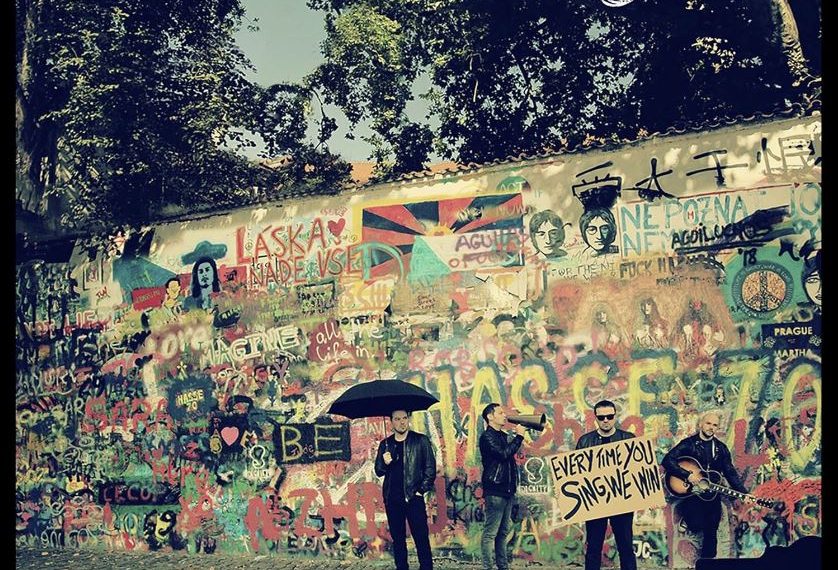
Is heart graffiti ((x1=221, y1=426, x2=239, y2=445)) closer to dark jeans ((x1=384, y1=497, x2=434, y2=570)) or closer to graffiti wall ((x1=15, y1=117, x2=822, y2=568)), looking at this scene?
graffiti wall ((x1=15, y1=117, x2=822, y2=568))

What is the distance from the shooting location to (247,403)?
10648 mm

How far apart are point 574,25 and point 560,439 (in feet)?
37.9

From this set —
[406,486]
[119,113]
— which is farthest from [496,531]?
[119,113]

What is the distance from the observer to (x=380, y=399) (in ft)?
32.2

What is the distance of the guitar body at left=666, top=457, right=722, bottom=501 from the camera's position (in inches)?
341

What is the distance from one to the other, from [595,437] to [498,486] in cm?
103

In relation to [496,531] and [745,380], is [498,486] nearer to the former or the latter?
[496,531]

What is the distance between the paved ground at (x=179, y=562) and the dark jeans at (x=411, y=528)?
21 centimetres

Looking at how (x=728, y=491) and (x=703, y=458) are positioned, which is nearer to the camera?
(x=728, y=491)

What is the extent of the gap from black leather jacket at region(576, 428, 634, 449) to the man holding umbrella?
1.41 metres

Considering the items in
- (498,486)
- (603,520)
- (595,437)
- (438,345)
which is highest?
(438,345)

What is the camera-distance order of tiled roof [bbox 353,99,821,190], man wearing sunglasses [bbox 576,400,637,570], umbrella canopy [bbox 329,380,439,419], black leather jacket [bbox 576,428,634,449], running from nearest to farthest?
1. tiled roof [bbox 353,99,821,190]
2. man wearing sunglasses [bbox 576,400,637,570]
3. black leather jacket [bbox 576,428,634,449]
4. umbrella canopy [bbox 329,380,439,419]

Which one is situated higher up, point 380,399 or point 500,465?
point 380,399

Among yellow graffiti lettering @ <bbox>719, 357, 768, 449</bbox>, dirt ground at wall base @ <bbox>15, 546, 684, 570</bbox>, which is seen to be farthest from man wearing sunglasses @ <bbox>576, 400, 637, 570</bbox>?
yellow graffiti lettering @ <bbox>719, 357, 768, 449</bbox>
